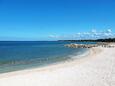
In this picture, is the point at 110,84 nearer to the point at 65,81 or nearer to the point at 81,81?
the point at 81,81

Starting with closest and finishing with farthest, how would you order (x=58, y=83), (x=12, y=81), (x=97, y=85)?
1. (x=97, y=85)
2. (x=58, y=83)
3. (x=12, y=81)

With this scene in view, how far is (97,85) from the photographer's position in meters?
8.91

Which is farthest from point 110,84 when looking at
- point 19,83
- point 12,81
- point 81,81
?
point 12,81

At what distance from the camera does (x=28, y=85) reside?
30.4ft

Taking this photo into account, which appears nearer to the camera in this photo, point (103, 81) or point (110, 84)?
point (110, 84)

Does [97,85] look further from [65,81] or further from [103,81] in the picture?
[65,81]

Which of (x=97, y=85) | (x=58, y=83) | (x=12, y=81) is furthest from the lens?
(x=12, y=81)

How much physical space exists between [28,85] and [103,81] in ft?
14.3

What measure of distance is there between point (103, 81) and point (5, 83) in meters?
5.80

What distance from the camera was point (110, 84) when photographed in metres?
8.98

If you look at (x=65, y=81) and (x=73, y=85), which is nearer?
(x=73, y=85)

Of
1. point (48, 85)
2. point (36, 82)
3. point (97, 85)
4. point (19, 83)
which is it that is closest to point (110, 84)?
point (97, 85)

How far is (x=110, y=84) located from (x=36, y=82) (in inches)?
168

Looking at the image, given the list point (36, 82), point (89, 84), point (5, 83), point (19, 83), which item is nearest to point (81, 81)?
point (89, 84)
